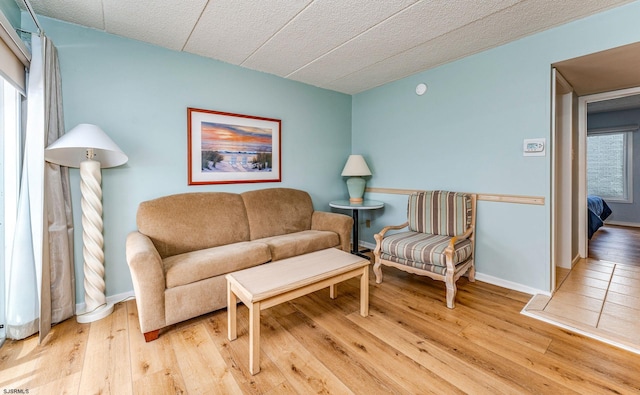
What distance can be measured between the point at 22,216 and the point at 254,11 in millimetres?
2078

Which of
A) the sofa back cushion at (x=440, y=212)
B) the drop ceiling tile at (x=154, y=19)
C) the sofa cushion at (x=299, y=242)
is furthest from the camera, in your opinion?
the sofa back cushion at (x=440, y=212)

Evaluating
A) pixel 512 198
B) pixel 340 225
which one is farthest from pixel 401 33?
pixel 340 225

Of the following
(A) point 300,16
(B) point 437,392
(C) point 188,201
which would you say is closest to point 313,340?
(B) point 437,392

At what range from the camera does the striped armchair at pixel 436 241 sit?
231 centimetres

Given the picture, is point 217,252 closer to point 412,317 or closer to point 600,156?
point 412,317

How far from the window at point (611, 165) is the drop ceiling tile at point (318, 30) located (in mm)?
6100

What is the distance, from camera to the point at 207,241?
2559 mm

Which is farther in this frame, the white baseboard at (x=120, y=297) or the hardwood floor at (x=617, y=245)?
the hardwood floor at (x=617, y=245)

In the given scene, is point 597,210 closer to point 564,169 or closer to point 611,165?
point 611,165

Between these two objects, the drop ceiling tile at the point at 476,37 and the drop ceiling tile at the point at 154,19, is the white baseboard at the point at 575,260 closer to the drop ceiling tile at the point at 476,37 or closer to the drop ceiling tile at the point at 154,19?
the drop ceiling tile at the point at 476,37

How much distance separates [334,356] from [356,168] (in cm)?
239

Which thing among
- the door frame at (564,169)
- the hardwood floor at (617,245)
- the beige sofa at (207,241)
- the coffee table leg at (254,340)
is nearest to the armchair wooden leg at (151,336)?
the beige sofa at (207,241)

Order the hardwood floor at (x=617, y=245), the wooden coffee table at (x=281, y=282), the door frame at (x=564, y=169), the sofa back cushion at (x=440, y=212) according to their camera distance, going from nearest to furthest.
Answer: the wooden coffee table at (x=281, y=282), the sofa back cushion at (x=440, y=212), the door frame at (x=564, y=169), the hardwood floor at (x=617, y=245)

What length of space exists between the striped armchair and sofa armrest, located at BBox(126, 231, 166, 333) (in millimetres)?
1846
